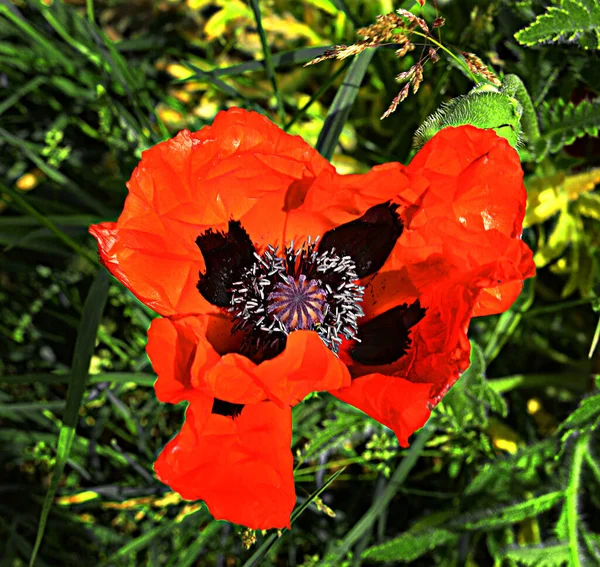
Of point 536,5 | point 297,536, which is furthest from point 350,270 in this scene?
point 297,536

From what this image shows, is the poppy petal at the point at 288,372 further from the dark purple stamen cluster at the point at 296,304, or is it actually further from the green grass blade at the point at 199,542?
the green grass blade at the point at 199,542

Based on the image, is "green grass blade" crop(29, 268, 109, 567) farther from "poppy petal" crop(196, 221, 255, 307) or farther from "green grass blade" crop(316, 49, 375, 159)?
"green grass blade" crop(316, 49, 375, 159)

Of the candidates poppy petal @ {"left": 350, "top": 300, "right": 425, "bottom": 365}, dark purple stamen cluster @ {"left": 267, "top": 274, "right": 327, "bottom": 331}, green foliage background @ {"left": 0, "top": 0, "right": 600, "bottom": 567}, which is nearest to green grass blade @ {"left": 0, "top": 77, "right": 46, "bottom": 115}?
green foliage background @ {"left": 0, "top": 0, "right": 600, "bottom": 567}

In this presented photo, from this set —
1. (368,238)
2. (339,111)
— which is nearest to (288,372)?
(368,238)

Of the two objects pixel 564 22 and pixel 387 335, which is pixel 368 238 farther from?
pixel 564 22

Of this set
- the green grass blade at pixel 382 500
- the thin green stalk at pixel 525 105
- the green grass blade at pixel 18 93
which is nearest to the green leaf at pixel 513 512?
the green grass blade at pixel 382 500

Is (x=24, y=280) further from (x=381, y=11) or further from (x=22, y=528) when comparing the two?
(x=381, y=11)
